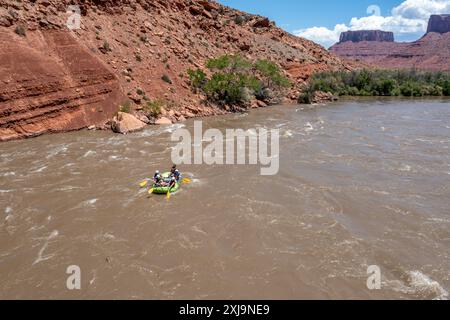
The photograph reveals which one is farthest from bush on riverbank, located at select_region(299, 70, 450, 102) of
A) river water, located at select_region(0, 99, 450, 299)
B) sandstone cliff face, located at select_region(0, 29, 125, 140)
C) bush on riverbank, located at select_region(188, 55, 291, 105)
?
river water, located at select_region(0, 99, 450, 299)

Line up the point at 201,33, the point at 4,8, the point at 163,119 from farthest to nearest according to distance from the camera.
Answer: the point at 201,33 < the point at 163,119 < the point at 4,8

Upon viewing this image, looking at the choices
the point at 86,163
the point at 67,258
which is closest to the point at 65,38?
the point at 86,163

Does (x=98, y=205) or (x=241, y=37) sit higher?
(x=241, y=37)

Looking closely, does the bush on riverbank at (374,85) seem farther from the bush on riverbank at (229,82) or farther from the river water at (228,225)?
the river water at (228,225)
